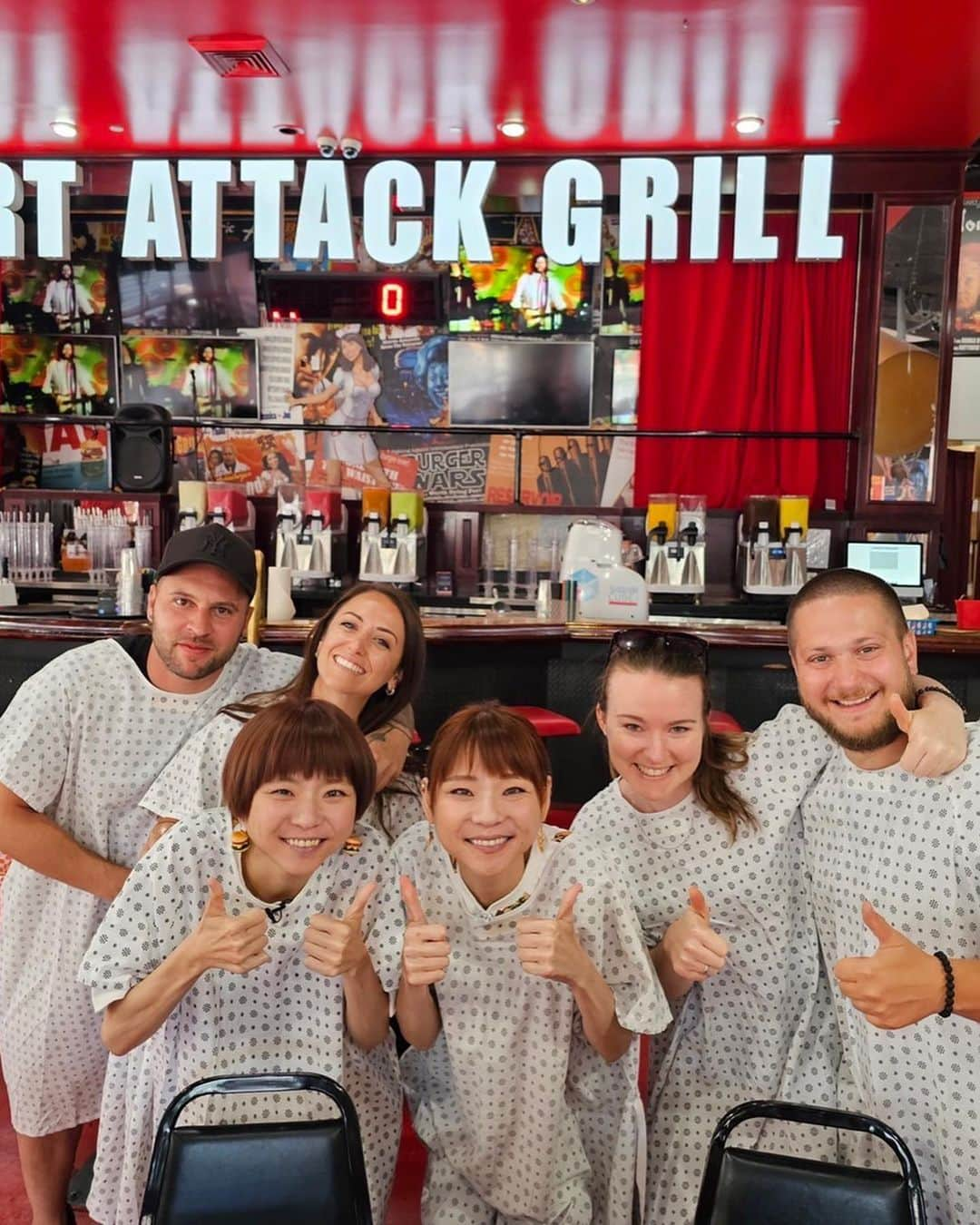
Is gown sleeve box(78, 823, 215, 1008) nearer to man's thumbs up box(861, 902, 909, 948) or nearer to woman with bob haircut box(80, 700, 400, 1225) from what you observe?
woman with bob haircut box(80, 700, 400, 1225)

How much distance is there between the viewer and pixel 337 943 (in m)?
1.62

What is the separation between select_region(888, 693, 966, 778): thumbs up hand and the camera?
1681 mm

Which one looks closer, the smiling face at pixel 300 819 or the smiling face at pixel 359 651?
the smiling face at pixel 300 819

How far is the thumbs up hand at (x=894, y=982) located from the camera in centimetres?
152

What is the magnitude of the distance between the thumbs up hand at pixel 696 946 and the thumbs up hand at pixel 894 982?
0.19 metres

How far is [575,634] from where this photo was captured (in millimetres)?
4688

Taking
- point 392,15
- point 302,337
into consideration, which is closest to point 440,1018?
point 392,15

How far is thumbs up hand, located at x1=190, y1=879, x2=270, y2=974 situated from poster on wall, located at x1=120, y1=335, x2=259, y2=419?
249 inches

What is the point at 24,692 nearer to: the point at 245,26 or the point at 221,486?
the point at 245,26

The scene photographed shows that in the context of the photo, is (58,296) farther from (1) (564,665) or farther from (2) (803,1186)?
(2) (803,1186)

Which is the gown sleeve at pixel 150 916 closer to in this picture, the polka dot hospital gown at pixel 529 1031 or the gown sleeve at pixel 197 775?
the gown sleeve at pixel 197 775

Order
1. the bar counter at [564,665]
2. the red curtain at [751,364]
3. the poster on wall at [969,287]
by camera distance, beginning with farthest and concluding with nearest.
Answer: the poster on wall at [969,287]
the red curtain at [751,364]
the bar counter at [564,665]

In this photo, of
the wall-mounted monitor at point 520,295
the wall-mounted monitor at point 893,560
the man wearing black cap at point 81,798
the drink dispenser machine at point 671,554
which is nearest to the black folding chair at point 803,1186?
the man wearing black cap at point 81,798

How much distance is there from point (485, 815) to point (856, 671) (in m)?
0.65
